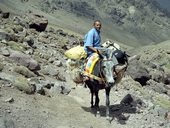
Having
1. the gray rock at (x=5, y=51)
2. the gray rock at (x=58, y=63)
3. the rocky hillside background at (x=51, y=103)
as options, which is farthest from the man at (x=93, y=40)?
the gray rock at (x=58, y=63)

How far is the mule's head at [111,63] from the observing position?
14.6 m

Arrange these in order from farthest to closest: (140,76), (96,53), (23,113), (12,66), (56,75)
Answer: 1. (140,76)
2. (56,75)
3. (12,66)
4. (96,53)
5. (23,113)

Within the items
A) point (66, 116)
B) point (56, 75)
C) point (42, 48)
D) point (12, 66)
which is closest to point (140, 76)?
point (42, 48)

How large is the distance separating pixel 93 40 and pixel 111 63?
102cm

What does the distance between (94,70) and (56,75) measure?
5.77m

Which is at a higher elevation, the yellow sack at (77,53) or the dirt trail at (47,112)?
the yellow sack at (77,53)

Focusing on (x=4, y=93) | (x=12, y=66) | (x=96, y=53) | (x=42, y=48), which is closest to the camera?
(x=4, y=93)

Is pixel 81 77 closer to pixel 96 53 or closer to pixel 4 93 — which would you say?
pixel 96 53

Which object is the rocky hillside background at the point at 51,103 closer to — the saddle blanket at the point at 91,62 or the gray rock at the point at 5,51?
the gray rock at the point at 5,51

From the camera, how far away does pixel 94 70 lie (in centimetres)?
1488

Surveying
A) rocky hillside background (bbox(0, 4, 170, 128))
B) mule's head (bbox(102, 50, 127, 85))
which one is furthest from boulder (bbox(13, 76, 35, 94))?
mule's head (bbox(102, 50, 127, 85))

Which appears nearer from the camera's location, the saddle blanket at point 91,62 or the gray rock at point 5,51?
the saddle blanket at point 91,62

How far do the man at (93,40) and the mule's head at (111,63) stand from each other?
1.80 feet

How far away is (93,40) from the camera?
14867 mm
